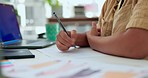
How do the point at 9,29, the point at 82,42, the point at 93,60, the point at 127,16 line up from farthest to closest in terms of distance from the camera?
the point at 9,29 → the point at 82,42 → the point at 127,16 → the point at 93,60

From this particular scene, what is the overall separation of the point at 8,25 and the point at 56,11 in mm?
1166

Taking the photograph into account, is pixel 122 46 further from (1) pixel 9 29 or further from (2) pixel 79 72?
(1) pixel 9 29

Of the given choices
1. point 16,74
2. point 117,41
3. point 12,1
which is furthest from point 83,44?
point 12,1

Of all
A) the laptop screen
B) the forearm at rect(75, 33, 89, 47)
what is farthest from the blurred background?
the forearm at rect(75, 33, 89, 47)

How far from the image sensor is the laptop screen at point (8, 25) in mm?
1331

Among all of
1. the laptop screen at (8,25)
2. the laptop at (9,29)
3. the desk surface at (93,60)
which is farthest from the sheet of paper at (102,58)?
the laptop screen at (8,25)

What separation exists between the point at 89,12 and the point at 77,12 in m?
0.17

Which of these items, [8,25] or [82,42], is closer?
[82,42]

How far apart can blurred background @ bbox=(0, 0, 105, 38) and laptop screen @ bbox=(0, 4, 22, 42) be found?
1.66 ft

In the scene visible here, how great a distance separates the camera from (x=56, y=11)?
2535 mm

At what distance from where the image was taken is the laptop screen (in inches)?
52.4

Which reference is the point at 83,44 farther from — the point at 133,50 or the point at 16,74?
the point at 16,74

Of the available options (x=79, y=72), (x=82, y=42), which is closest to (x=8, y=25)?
(x=82, y=42)

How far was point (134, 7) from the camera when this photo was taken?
83 centimetres
